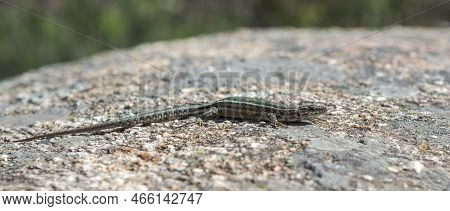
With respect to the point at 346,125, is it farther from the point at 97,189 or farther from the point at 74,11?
the point at 74,11

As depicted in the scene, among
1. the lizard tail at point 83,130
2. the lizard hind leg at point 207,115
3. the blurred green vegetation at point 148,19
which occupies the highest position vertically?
the blurred green vegetation at point 148,19

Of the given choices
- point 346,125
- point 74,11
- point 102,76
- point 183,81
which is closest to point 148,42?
point 74,11

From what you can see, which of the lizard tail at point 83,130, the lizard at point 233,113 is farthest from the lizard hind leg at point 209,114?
the lizard tail at point 83,130

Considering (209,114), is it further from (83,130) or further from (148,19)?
(148,19)

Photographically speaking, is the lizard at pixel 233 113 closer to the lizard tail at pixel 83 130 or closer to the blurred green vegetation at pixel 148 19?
the lizard tail at pixel 83 130

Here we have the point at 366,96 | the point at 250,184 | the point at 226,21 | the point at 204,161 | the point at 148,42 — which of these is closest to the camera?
the point at 250,184

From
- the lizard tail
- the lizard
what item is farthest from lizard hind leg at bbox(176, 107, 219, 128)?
the lizard tail

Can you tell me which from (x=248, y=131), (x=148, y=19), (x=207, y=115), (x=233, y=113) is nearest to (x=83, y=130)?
(x=207, y=115)

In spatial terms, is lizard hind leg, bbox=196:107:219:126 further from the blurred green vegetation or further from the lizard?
the blurred green vegetation
